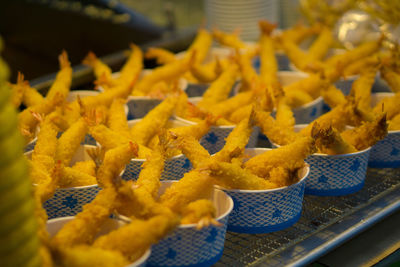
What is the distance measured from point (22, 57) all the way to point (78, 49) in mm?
283

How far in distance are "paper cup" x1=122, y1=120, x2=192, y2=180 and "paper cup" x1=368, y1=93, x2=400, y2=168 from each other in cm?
58

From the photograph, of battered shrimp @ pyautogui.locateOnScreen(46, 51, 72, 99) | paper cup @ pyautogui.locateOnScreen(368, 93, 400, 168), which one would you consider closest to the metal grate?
paper cup @ pyautogui.locateOnScreen(368, 93, 400, 168)

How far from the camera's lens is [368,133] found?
143cm

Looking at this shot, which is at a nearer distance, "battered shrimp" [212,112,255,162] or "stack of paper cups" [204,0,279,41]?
"battered shrimp" [212,112,255,162]

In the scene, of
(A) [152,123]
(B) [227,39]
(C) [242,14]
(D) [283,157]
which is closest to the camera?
(D) [283,157]

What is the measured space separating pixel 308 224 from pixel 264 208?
0.17 metres

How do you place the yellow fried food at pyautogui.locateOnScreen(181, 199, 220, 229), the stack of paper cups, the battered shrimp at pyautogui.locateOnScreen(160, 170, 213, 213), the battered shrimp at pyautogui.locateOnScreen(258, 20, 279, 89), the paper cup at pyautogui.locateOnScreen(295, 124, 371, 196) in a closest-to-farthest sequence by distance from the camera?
the yellow fried food at pyautogui.locateOnScreen(181, 199, 220, 229) → the battered shrimp at pyautogui.locateOnScreen(160, 170, 213, 213) → the paper cup at pyautogui.locateOnScreen(295, 124, 371, 196) → the battered shrimp at pyautogui.locateOnScreen(258, 20, 279, 89) → the stack of paper cups

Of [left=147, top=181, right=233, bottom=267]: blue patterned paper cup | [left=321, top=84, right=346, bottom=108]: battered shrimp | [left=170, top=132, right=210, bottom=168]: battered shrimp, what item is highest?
[left=321, top=84, right=346, bottom=108]: battered shrimp

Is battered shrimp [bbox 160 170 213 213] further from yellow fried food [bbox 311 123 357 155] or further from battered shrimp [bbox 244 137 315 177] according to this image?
yellow fried food [bbox 311 123 357 155]

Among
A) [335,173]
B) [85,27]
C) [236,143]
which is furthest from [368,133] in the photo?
[85,27]

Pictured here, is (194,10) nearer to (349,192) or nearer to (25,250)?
(349,192)

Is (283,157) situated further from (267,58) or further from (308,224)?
(267,58)

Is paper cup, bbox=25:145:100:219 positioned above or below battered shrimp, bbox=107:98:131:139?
below

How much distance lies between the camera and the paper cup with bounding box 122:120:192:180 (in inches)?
53.0
